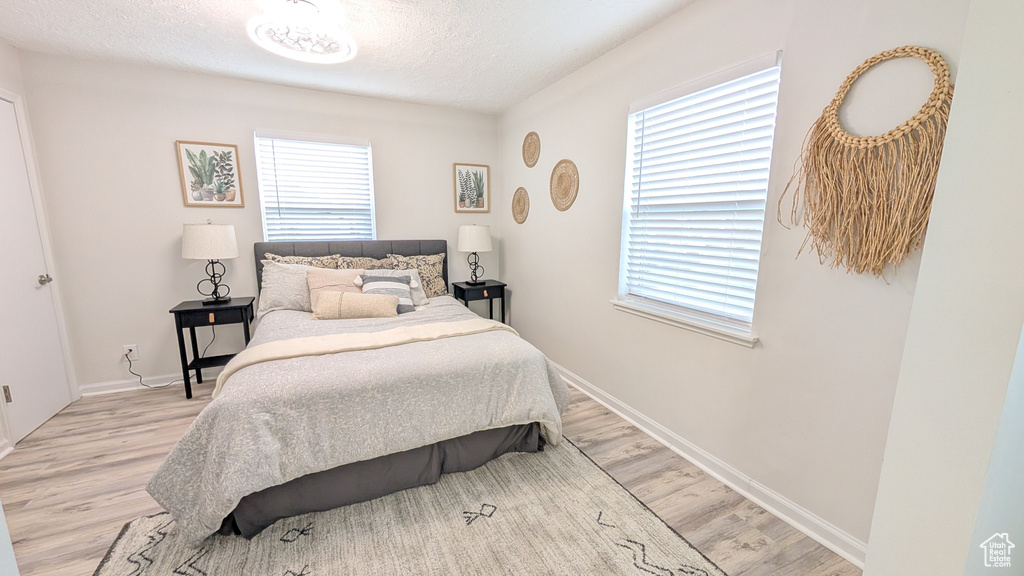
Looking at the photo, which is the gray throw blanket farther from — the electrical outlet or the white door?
the electrical outlet

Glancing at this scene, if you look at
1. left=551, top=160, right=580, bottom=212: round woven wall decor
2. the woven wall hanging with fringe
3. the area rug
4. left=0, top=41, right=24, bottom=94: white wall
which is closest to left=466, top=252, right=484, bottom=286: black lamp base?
left=551, top=160, right=580, bottom=212: round woven wall decor

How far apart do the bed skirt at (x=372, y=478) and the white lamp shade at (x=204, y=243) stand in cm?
199

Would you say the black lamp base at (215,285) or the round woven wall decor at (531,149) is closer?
the black lamp base at (215,285)

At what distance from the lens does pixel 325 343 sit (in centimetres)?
214

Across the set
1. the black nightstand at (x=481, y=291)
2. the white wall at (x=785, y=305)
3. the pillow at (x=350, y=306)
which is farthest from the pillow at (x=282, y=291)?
the white wall at (x=785, y=305)

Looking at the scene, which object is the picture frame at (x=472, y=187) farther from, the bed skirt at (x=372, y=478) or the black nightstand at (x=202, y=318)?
the bed skirt at (x=372, y=478)

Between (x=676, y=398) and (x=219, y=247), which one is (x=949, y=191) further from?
(x=219, y=247)

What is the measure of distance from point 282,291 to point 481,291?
173cm

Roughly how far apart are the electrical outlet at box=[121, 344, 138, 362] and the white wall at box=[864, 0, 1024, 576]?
14.8 feet

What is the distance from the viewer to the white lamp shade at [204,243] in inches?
112

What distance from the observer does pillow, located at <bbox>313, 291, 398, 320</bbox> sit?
2770mm

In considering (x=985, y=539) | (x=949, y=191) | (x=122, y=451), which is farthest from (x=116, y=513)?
(x=949, y=191)

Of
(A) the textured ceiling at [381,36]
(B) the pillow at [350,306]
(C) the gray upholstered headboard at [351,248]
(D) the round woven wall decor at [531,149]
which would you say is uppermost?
(A) the textured ceiling at [381,36]
